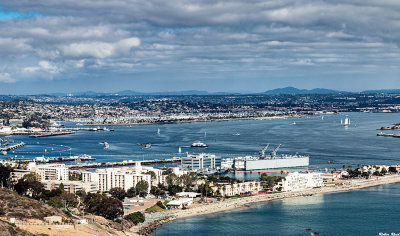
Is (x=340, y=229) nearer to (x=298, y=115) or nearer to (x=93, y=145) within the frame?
(x=93, y=145)

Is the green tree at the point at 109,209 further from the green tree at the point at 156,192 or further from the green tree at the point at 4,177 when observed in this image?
the green tree at the point at 156,192

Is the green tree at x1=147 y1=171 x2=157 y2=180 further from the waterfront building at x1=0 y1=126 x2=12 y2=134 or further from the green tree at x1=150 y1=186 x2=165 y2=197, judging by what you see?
the waterfront building at x1=0 y1=126 x2=12 y2=134

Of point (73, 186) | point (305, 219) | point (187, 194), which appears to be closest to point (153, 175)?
point (187, 194)

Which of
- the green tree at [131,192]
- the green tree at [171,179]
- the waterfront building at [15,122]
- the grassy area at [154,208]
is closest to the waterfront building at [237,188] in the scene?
the green tree at [171,179]

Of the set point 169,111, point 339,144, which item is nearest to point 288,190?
point 339,144

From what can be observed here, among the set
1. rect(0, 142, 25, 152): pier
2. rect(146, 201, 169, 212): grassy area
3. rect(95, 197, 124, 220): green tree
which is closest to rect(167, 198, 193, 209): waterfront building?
rect(146, 201, 169, 212): grassy area

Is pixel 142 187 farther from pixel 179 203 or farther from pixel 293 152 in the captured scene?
pixel 293 152
